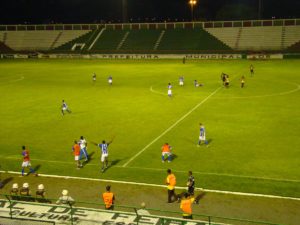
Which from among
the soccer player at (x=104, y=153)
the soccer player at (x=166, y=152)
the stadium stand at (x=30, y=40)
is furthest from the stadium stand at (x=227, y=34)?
the soccer player at (x=104, y=153)

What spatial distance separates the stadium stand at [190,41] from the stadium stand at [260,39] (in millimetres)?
4673

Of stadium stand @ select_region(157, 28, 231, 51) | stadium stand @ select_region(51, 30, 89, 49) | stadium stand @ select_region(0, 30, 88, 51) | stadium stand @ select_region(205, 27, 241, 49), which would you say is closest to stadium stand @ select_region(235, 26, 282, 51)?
stadium stand @ select_region(205, 27, 241, 49)

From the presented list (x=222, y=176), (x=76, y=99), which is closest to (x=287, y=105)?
(x=222, y=176)

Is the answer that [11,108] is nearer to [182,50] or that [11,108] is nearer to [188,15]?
[182,50]

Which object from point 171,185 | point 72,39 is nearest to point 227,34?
point 72,39

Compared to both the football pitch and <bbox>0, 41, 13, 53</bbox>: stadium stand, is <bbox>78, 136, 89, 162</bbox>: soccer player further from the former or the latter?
<bbox>0, 41, 13, 53</bbox>: stadium stand

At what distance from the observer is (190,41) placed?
3765 inches

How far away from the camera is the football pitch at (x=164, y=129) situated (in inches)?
808

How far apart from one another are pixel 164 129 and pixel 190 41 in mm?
70535

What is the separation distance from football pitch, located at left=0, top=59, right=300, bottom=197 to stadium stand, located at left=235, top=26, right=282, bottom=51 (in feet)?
124

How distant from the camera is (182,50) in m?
91.0

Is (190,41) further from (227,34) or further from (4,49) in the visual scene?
(4,49)

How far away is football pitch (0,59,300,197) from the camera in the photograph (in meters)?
20.5

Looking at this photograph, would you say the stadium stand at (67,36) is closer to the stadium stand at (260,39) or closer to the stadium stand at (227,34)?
the stadium stand at (227,34)
